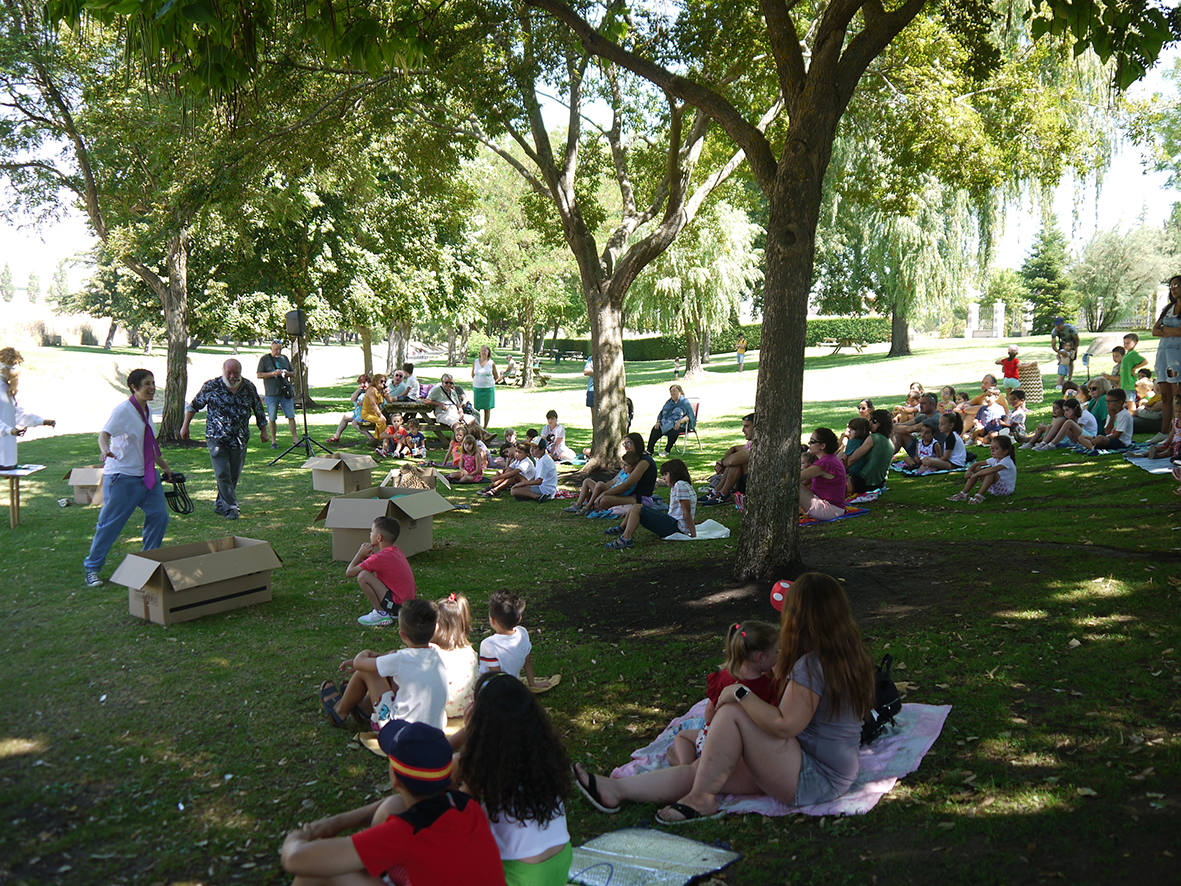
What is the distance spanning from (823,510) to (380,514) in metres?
4.91

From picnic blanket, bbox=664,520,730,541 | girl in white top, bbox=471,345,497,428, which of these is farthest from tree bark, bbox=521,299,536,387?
picnic blanket, bbox=664,520,730,541

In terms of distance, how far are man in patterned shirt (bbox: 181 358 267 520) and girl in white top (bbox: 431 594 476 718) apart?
6405 millimetres

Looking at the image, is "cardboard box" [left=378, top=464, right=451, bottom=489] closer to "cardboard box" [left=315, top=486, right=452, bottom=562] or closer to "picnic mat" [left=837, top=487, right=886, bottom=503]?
"cardboard box" [left=315, top=486, right=452, bottom=562]

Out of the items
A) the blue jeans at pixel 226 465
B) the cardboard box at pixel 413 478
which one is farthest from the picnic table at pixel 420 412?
the blue jeans at pixel 226 465

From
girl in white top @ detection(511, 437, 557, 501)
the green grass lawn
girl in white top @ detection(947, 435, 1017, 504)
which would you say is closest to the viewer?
the green grass lawn

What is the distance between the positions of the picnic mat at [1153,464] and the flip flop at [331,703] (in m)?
9.37

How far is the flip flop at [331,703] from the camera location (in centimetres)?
488

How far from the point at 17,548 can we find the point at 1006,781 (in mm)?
9560

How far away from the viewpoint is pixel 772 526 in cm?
698

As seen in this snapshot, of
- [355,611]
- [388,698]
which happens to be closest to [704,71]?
[355,611]

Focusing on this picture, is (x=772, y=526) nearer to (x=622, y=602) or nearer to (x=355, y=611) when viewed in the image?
(x=622, y=602)

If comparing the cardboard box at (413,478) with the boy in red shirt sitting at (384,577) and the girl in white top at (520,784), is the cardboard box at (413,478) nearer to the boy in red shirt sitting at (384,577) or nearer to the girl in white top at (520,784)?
the boy in red shirt sitting at (384,577)

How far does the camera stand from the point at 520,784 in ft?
9.58

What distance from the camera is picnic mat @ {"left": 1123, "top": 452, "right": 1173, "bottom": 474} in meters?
9.83
